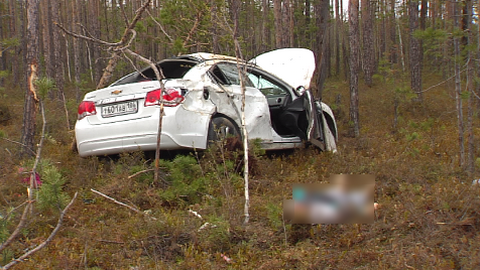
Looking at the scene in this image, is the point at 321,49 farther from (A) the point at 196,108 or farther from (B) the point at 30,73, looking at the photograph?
(B) the point at 30,73

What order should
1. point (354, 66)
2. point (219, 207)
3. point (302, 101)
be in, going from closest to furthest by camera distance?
point (219, 207)
point (302, 101)
point (354, 66)

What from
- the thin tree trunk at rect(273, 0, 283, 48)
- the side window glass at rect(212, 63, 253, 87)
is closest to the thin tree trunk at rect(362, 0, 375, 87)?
the thin tree trunk at rect(273, 0, 283, 48)

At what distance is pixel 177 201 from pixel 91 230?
1055 millimetres

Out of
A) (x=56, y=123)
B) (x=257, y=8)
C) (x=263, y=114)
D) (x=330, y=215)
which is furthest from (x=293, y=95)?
(x=257, y=8)

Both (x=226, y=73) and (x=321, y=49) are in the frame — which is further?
(x=321, y=49)

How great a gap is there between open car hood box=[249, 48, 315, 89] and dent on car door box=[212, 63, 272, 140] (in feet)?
2.29

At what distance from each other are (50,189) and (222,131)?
2.96m

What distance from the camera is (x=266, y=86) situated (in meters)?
7.35

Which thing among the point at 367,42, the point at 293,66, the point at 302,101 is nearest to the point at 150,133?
the point at 302,101

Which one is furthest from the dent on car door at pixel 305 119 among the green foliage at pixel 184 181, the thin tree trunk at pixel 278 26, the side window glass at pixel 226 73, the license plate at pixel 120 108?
the thin tree trunk at pixel 278 26

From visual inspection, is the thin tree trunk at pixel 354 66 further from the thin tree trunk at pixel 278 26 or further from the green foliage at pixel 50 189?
the green foliage at pixel 50 189

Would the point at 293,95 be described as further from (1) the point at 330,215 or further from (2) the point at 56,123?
(2) the point at 56,123

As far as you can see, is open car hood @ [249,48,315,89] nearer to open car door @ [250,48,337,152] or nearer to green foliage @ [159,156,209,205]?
open car door @ [250,48,337,152]

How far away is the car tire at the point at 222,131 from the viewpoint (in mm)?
5975
